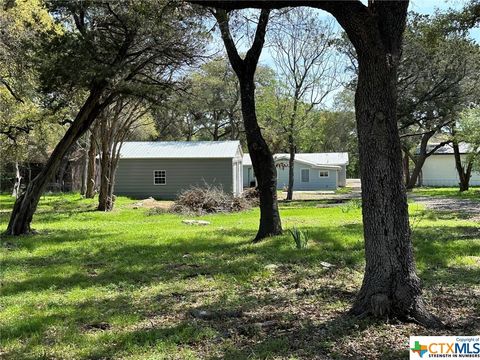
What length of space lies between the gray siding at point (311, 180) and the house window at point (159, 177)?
51.2 ft

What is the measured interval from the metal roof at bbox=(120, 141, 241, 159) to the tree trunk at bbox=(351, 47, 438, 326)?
2445cm

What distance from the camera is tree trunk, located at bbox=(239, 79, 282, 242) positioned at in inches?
409

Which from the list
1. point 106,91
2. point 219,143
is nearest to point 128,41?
point 106,91

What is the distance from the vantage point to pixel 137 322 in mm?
4941

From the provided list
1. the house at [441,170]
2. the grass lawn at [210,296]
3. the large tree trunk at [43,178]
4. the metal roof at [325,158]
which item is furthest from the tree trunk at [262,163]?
the house at [441,170]

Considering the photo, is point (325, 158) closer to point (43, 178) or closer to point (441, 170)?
point (441, 170)

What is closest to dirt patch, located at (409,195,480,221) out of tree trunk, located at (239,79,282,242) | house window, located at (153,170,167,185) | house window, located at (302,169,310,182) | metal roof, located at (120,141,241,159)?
tree trunk, located at (239,79,282,242)

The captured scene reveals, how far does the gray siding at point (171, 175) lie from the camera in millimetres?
29359

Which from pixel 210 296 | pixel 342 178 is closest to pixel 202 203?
pixel 210 296

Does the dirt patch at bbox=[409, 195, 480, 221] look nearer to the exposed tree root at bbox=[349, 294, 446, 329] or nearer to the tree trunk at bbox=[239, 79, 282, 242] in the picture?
the tree trunk at bbox=[239, 79, 282, 242]

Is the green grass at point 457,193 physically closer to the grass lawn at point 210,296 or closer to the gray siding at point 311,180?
the gray siding at point 311,180

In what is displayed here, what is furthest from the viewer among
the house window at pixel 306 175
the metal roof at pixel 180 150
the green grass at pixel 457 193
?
the house window at pixel 306 175

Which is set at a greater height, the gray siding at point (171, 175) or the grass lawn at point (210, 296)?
the gray siding at point (171, 175)

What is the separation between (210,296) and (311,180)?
3875 centimetres
